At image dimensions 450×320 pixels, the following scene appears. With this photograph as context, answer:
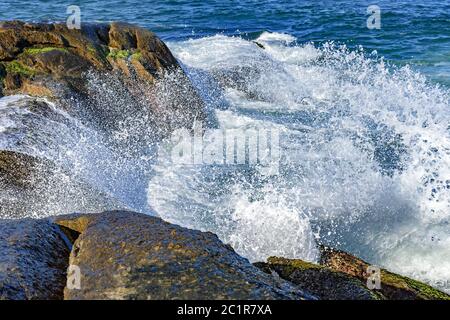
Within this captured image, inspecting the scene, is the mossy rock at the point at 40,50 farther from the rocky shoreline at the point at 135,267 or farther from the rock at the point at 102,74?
the rocky shoreline at the point at 135,267

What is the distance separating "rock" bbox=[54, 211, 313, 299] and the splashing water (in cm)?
345

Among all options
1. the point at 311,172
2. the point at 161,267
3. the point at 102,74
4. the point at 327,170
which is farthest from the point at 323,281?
the point at 102,74

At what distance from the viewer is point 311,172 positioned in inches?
405

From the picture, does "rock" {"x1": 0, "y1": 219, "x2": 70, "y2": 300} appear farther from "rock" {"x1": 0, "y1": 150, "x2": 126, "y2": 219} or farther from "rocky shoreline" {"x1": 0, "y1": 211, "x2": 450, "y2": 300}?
"rock" {"x1": 0, "y1": 150, "x2": 126, "y2": 219}

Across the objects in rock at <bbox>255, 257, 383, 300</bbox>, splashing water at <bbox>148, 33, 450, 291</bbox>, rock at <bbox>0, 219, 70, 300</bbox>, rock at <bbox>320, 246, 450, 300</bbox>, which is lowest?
splashing water at <bbox>148, 33, 450, 291</bbox>

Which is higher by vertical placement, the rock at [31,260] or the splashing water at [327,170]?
the rock at [31,260]

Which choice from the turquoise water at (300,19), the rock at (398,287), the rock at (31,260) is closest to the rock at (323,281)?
the rock at (398,287)

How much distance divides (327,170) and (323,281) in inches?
243

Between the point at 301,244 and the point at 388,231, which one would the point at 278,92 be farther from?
the point at 301,244

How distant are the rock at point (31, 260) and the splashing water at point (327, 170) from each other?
374cm

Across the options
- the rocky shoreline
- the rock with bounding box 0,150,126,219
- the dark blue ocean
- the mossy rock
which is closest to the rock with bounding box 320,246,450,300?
the rocky shoreline

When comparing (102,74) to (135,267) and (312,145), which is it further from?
(135,267)

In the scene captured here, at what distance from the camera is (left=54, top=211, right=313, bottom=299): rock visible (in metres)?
3.24

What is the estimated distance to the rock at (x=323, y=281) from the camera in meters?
4.09
